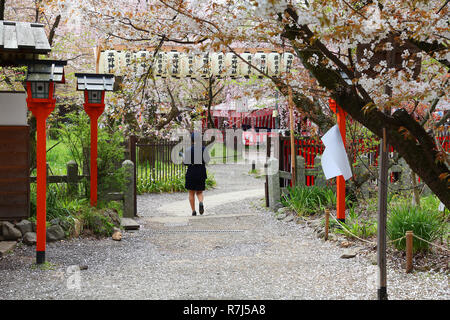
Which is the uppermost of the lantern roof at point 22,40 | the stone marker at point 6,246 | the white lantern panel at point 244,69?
the white lantern panel at point 244,69

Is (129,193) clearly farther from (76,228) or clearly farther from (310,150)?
(310,150)

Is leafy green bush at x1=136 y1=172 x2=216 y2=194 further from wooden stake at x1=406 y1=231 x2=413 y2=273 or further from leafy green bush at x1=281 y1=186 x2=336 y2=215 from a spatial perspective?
wooden stake at x1=406 y1=231 x2=413 y2=273

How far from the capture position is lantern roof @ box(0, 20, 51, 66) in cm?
608

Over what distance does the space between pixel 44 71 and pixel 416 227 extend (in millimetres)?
5360

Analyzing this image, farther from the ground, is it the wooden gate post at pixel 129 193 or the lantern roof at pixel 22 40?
the lantern roof at pixel 22 40

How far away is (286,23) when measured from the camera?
486 cm

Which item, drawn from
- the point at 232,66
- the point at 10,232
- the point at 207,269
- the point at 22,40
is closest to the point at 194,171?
the point at 232,66

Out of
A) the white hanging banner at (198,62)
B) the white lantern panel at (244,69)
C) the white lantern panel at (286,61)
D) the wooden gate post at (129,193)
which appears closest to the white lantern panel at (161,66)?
the white hanging banner at (198,62)

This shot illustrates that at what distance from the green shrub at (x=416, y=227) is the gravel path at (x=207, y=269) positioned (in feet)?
1.64

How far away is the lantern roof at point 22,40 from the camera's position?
6082 millimetres

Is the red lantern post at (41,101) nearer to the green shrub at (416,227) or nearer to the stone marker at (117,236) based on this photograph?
the stone marker at (117,236)

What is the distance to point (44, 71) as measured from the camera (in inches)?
267
